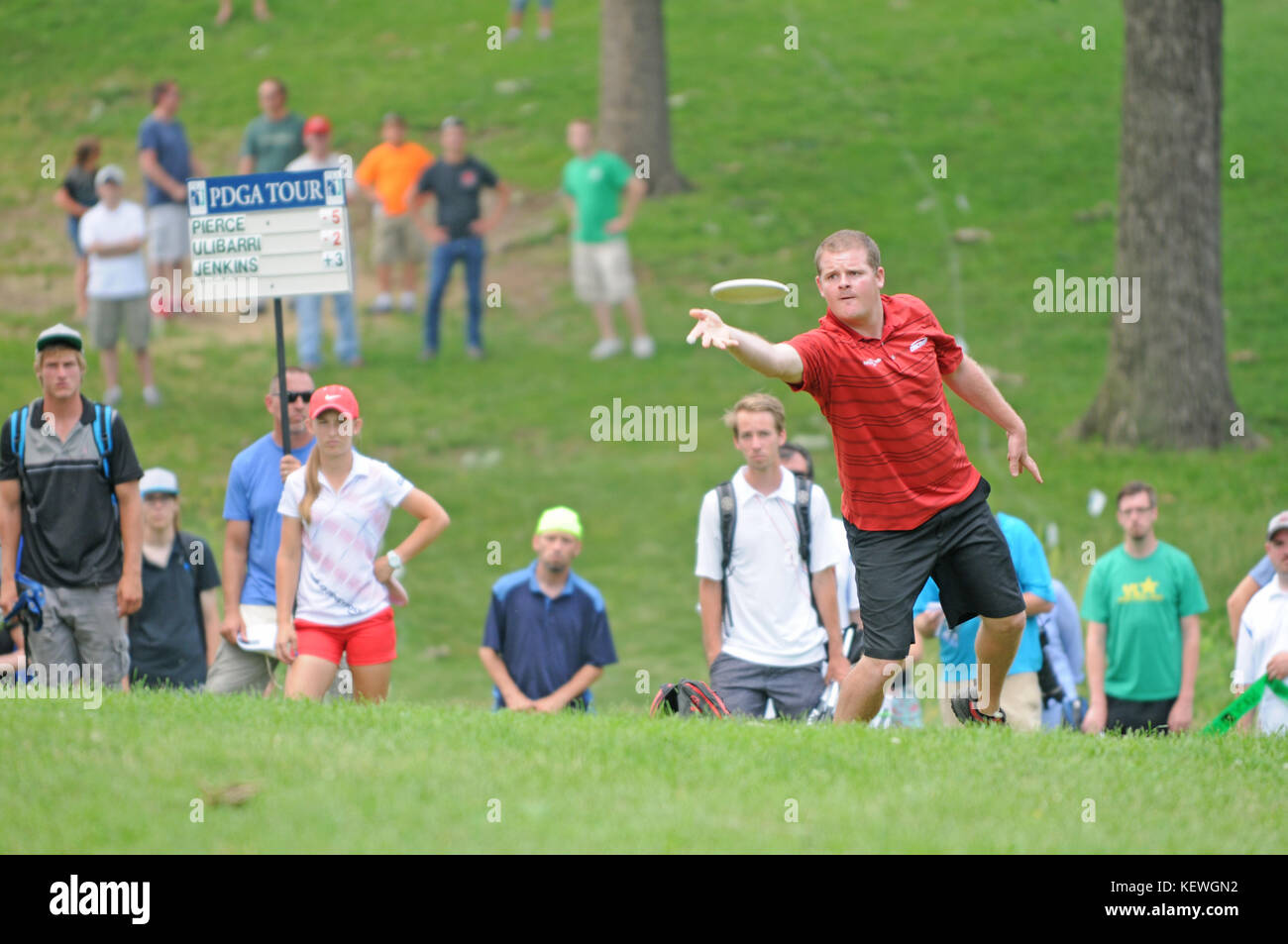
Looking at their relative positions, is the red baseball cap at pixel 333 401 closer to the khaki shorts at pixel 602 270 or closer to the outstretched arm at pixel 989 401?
the outstretched arm at pixel 989 401

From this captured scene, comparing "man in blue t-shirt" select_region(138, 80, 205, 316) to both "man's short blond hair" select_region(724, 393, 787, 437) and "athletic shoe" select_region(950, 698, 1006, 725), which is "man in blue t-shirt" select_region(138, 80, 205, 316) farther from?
"athletic shoe" select_region(950, 698, 1006, 725)

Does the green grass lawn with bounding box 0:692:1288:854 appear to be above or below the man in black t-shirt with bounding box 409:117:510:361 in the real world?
below

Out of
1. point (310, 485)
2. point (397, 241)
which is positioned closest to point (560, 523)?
point (310, 485)

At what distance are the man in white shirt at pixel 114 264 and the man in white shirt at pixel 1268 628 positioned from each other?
11896mm

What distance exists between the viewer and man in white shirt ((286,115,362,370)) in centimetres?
1744

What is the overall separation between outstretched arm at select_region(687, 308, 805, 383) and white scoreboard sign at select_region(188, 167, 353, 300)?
13.3ft

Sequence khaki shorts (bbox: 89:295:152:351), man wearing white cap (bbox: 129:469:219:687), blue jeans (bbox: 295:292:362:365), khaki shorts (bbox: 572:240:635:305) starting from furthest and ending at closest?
khaki shorts (bbox: 572:240:635:305)
blue jeans (bbox: 295:292:362:365)
khaki shorts (bbox: 89:295:152:351)
man wearing white cap (bbox: 129:469:219:687)

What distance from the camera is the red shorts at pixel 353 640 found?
27.4 feet

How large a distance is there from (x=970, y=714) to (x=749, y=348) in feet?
9.48

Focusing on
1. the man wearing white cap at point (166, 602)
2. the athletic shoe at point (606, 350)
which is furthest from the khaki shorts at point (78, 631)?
the athletic shoe at point (606, 350)

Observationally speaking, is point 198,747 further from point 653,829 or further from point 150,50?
point 150,50

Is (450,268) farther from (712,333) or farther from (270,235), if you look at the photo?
(712,333)

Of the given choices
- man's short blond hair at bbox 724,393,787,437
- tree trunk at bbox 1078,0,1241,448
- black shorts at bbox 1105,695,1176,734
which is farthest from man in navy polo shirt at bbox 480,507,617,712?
tree trunk at bbox 1078,0,1241,448

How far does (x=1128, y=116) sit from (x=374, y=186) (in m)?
9.31
